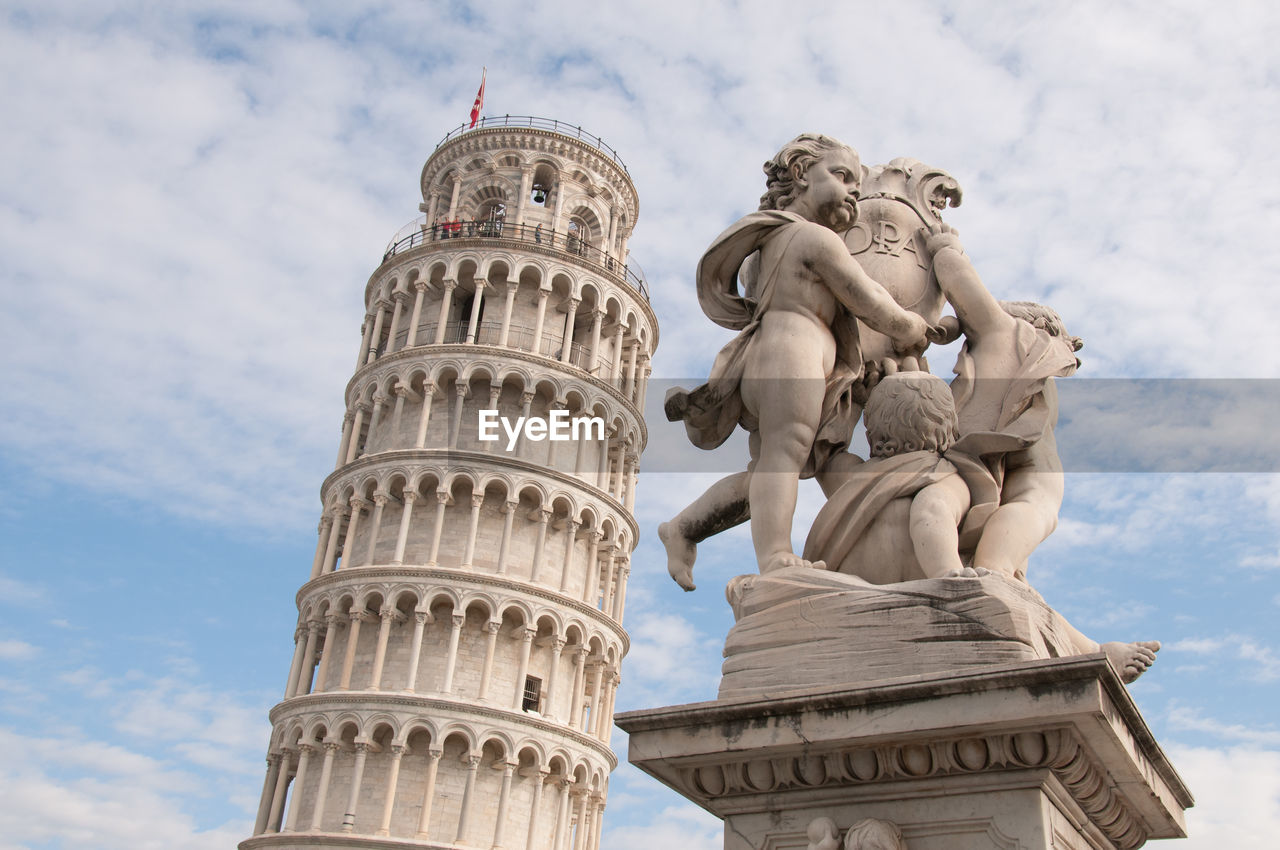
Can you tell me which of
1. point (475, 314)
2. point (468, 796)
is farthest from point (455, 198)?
point (468, 796)

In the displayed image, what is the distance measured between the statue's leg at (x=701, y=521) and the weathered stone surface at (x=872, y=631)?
681mm

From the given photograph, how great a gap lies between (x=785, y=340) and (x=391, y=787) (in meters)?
32.6

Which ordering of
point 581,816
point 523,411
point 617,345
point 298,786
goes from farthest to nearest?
point 617,345 < point 523,411 < point 581,816 < point 298,786

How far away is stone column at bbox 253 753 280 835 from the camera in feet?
119

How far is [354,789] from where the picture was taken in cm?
3381

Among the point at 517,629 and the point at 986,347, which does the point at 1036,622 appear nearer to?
the point at 986,347

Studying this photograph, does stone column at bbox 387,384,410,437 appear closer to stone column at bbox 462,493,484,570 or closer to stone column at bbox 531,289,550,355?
stone column at bbox 462,493,484,570

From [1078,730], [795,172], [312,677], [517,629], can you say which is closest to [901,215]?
[795,172]

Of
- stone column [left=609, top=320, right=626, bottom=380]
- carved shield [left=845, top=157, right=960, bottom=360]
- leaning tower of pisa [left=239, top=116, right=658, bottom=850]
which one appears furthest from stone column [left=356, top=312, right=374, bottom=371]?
carved shield [left=845, top=157, right=960, bottom=360]

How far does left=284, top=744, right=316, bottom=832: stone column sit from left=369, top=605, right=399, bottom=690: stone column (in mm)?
2626

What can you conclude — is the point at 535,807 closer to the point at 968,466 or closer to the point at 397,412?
the point at 397,412

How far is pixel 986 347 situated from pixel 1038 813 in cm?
169

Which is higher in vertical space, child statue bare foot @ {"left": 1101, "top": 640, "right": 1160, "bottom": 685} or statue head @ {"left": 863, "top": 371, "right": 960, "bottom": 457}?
statue head @ {"left": 863, "top": 371, "right": 960, "bottom": 457}

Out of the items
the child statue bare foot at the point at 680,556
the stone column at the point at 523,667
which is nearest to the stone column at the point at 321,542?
the stone column at the point at 523,667
